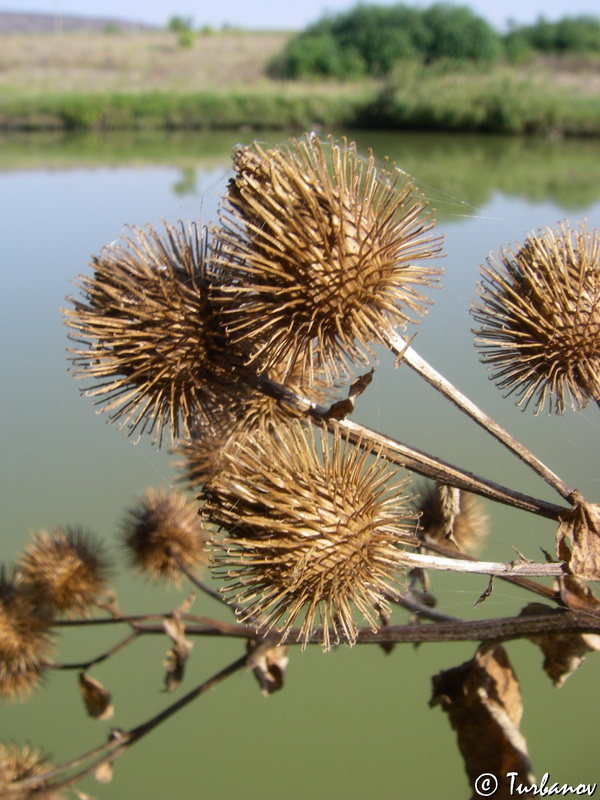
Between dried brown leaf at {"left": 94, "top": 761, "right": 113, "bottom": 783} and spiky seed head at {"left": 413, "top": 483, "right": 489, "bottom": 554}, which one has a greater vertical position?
spiky seed head at {"left": 413, "top": 483, "right": 489, "bottom": 554}

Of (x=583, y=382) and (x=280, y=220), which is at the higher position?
(x=280, y=220)

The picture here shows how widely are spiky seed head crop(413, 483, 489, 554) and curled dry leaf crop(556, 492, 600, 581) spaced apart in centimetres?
40

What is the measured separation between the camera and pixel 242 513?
2.55ft

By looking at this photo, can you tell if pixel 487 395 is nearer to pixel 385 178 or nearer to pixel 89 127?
pixel 385 178

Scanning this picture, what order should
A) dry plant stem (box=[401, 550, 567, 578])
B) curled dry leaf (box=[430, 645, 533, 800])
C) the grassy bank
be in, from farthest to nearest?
the grassy bank < curled dry leaf (box=[430, 645, 533, 800]) < dry plant stem (box=[401, 550, 567, 578])

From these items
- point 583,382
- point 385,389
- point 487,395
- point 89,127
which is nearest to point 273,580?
point 583,382

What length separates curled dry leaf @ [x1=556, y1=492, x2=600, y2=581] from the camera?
748 mm

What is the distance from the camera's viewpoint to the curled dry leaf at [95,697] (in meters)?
1.41

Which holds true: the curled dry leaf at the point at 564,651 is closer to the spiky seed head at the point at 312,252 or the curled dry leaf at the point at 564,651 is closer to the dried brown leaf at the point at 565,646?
the dried brown leaf at the point at 565,646

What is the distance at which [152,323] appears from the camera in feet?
2.82

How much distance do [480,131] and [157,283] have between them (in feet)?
29.3

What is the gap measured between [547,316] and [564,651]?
51cm

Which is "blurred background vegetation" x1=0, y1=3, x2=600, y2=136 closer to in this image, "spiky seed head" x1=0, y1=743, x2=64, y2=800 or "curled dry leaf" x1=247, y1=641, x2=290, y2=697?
"curled dry leaf" x1=247, y1=641, x2=290, y2=697

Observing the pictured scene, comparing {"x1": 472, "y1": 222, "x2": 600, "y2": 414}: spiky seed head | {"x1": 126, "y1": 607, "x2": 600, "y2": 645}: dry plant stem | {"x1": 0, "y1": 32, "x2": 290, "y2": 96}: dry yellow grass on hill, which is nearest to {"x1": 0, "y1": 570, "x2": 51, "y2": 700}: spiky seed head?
{"x1": 126, "y1": 607, "x2": 600, "y2": 645}: dry plant stem
